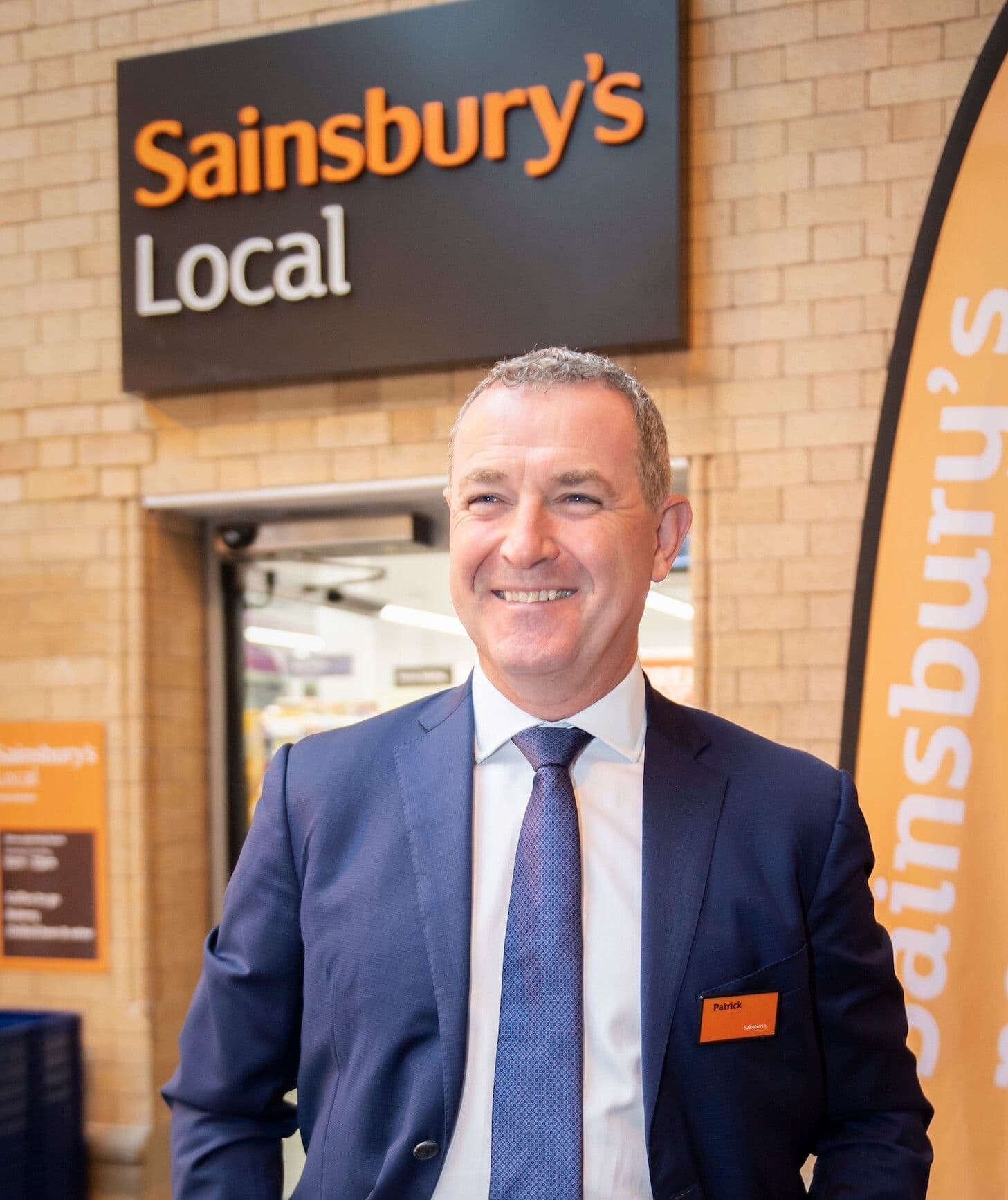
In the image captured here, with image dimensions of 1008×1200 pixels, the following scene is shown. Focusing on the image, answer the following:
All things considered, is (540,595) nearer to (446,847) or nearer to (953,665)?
(446,847)

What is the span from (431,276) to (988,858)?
7.66 feet

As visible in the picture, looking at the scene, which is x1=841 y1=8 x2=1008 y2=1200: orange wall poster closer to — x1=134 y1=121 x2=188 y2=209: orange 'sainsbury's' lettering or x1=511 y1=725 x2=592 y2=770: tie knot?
x1=511 y1=725 x2=592 y2=770: tie knot

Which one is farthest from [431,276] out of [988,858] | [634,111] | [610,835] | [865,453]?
[610,835]

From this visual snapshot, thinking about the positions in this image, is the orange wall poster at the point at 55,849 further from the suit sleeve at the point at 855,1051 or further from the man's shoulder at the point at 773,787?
the suit sleeve at the point at 855,1051

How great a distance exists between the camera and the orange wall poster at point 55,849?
4070 millimetres

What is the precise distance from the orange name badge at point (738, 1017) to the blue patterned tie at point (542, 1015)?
0.15 metres

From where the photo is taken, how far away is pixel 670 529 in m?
1.67

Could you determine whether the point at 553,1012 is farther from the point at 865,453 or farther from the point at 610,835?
the point at 865,453

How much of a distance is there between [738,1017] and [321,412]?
2.88 metres

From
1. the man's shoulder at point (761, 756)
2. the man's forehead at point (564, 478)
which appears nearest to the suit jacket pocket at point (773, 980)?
the man's shoulder at point (761, 756)

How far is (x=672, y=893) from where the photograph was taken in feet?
4.81

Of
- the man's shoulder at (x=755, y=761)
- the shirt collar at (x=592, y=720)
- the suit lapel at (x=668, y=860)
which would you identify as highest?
the shirt collar at (x=592, y=720)

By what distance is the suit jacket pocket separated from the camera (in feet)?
4.69

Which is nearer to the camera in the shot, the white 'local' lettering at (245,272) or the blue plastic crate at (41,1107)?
the blue plastic crate at (41,1107)
